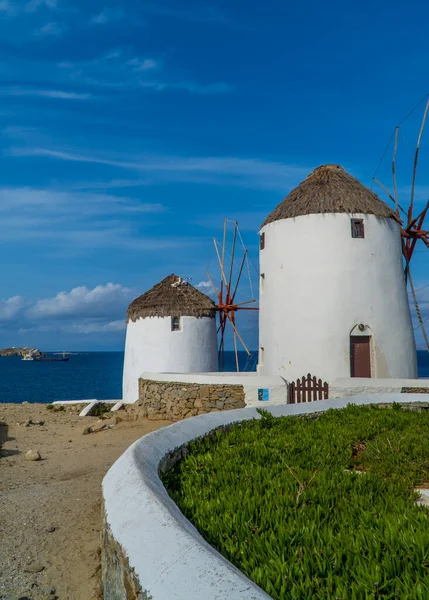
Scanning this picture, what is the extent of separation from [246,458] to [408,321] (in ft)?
44.3

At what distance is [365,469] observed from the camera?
6984mm

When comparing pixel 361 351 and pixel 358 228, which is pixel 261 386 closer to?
pixel 361 351

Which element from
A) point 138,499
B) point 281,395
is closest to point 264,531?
point 138,499

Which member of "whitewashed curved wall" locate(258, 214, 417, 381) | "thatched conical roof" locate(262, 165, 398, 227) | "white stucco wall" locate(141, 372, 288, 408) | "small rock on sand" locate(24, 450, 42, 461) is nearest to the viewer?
"small rock on sand" locate(24, 450, 42, 461)

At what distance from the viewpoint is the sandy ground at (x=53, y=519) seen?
515 centimetres

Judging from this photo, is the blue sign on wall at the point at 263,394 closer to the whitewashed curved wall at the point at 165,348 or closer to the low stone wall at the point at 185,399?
the low stone wall at the point at 185,399

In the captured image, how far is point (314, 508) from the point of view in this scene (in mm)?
4562

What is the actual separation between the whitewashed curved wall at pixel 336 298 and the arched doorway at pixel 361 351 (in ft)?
0.50

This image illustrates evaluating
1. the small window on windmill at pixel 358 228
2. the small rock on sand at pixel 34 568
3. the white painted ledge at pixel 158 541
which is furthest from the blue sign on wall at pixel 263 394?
the small rock on sand at pixel 34 568

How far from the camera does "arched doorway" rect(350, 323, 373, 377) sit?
1741 cm

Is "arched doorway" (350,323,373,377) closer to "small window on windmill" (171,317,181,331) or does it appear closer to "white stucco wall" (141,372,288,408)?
"white stucco wall" (141,372,288,408)

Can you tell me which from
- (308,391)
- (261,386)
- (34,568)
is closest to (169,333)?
(261,386)

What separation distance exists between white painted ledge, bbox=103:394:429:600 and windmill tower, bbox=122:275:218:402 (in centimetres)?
1620

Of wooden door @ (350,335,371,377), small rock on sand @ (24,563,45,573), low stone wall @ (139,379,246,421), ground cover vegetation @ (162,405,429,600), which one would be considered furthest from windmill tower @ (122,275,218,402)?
small rock on sand @ (24,563,45,573)
